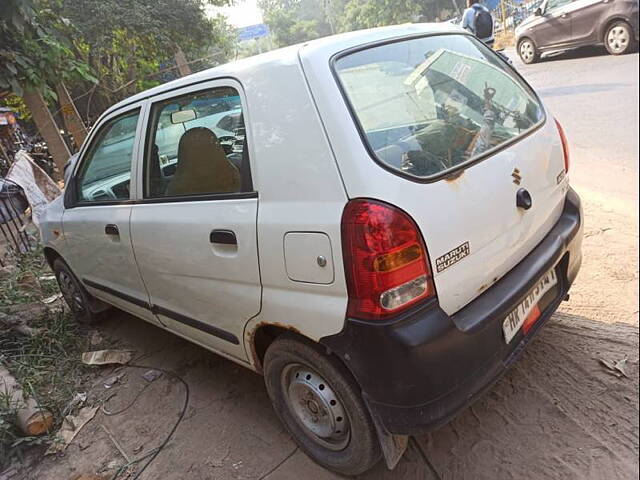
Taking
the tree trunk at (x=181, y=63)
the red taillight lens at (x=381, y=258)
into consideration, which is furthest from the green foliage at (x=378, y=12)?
the red taillight lens at (x=381, y=258)

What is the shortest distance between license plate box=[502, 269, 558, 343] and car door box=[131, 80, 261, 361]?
3.29ft

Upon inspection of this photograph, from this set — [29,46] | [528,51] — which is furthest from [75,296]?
[528,51]

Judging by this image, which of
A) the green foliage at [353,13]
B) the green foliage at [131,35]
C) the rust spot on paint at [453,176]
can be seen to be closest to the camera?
the rust spot on paint at [453,176]

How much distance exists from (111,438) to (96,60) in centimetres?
1342

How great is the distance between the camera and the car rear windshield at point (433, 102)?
5.42 ft

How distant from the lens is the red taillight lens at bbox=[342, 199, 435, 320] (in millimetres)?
1490

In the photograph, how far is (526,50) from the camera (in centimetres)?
925

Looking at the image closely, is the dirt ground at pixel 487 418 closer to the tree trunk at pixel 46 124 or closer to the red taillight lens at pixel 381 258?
the red taillight lens at pixel 381 258

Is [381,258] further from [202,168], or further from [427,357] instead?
[202,168]

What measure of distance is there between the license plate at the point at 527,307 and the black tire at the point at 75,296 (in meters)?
3.21

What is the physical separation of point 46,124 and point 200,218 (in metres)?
6.90

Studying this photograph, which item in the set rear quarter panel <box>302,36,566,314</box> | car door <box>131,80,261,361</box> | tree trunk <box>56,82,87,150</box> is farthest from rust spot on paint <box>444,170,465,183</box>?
tree trunk <box>56,82,87,150</box>

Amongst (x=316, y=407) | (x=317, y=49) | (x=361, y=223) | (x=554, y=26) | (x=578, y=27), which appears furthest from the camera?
(x=554, y=26)

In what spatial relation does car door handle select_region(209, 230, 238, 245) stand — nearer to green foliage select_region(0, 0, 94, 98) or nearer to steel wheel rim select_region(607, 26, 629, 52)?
green foliage select_region(0, 0, 94, 98)
